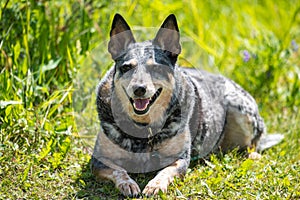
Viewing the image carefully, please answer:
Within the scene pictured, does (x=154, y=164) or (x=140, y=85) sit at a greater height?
(x=140, y=85)

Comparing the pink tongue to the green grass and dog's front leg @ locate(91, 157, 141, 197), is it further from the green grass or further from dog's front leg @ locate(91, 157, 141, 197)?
the green grass

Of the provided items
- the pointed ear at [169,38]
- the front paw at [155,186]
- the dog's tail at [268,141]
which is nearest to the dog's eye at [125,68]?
the pointed ear at [169,38]

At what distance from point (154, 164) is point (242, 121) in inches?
49.1

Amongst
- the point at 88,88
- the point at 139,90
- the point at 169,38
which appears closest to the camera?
the point at 139,90

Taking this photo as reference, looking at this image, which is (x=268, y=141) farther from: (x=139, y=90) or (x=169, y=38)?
(x=139, y=90)

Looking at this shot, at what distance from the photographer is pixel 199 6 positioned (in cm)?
888

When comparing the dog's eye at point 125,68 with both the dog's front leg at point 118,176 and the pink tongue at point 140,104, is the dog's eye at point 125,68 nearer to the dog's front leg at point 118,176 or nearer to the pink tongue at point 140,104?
the pink tongue at point 140,104

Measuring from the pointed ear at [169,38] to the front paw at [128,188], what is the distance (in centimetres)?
118

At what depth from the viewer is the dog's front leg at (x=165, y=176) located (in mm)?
4637

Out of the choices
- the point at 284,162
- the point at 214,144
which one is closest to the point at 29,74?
the point at 214,144

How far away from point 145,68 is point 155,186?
3.20 ft

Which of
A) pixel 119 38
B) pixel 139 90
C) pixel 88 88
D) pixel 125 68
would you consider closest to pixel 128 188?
pixel 139 90

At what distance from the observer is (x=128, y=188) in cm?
462

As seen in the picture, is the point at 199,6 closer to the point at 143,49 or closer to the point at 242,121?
the point at 242,121
